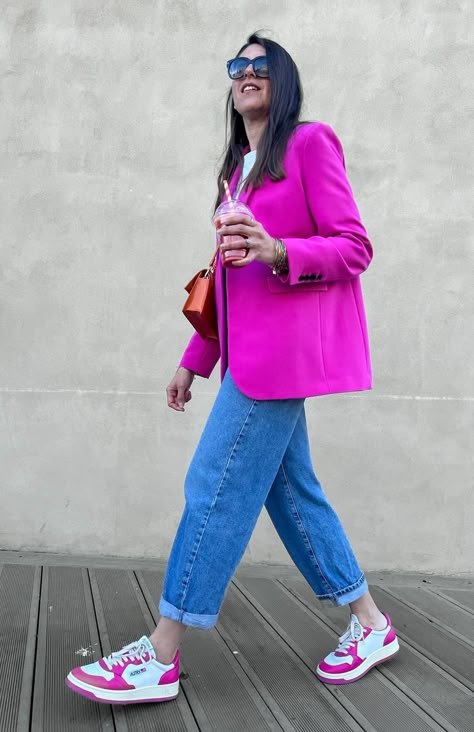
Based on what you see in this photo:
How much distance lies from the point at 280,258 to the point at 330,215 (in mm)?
215

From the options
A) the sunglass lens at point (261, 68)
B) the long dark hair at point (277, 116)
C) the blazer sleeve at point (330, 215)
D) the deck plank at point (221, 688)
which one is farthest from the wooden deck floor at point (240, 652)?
the sunglass lens at point (261, 68)

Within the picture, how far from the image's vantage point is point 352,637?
2.10 meters

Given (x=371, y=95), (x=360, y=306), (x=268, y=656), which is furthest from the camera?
(x=371, y=95)

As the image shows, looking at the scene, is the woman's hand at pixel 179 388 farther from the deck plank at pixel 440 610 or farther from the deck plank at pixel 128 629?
the deck plank at pixel 440 610

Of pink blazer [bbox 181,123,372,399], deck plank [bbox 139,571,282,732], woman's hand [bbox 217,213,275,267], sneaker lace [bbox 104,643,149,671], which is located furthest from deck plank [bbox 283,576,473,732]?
woman's hand [bbox 217,213,275,267]

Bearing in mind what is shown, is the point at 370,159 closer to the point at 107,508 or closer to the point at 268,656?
the point at 107,508

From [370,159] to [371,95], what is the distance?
0.90 feet

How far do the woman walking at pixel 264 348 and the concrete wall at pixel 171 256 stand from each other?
1.33 metres

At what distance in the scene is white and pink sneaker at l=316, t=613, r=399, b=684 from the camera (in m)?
2.01

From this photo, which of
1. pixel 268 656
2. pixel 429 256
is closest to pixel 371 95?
pixel 429 256

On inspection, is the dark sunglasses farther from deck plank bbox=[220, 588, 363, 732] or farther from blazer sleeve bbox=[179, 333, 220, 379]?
deck plank bbox=[220, 588, 363, 732]

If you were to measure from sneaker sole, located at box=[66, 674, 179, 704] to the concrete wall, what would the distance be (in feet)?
4.71

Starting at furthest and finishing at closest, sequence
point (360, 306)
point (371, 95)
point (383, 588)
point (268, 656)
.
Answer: point (371, 95) → point (383, 588) → point (268, 656) → point (360, 306)

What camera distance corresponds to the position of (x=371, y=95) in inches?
128
